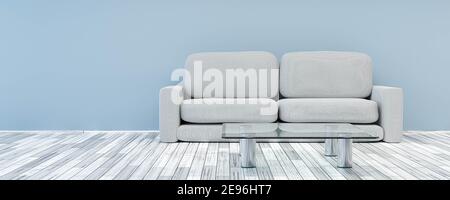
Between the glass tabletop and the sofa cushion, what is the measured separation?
1.25m

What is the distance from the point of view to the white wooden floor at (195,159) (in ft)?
9.68

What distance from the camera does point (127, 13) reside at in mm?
5082

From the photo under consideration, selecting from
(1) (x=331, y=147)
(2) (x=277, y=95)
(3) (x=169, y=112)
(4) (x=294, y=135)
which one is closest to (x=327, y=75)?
(2) (x=277, y=95)

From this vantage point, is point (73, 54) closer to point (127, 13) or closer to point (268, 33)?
point (127, 13)

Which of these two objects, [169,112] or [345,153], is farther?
[169,112]

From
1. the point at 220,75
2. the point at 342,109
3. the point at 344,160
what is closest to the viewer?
the point at 344,160

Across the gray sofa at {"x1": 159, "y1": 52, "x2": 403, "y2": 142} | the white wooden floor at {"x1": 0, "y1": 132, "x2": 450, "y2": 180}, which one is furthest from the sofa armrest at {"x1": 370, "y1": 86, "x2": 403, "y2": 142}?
the white wooden floor at {"x1": 0, "y1": 132, "x2": 450, "y2": 180}

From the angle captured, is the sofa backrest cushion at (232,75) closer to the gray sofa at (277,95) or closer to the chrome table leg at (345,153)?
the gray sofa at (277,95)

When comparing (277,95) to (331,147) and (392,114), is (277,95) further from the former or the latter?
(331,147)

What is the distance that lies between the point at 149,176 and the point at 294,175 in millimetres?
904

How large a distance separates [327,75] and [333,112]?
0.66 meters

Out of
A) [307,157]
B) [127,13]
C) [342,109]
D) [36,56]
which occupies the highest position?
[127,13]

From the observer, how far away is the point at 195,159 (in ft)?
11.4

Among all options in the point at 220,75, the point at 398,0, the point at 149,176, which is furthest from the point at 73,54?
the point at 398,0
